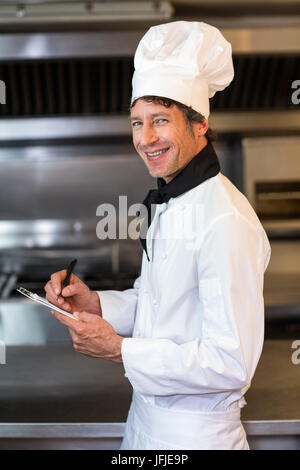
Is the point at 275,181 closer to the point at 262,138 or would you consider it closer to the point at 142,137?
the point at 262,138

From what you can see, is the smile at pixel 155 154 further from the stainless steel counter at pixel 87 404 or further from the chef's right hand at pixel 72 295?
the stainless steel counter at pixel 87 404

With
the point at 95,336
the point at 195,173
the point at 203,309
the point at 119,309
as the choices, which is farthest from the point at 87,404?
the point at 195,173

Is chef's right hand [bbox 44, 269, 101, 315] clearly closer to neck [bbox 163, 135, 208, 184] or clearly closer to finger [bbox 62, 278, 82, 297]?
finger [bbox 62, 278, 82, 297]

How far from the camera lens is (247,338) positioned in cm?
117

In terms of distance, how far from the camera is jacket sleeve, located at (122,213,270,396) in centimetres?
116

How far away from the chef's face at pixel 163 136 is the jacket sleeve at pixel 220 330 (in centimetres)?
17

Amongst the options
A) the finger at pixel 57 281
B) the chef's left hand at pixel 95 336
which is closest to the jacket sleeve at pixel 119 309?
the finger at pixel 57 281

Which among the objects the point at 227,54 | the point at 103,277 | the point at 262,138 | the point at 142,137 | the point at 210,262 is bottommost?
the point at 103,277

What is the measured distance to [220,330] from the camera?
46.0 inches

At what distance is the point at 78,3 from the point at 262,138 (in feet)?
4.06

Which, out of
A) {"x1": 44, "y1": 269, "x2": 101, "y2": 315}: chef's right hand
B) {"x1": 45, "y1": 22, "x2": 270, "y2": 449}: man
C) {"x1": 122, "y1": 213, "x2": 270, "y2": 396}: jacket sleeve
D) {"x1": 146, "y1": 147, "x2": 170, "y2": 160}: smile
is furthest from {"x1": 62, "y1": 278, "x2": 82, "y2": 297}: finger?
{"x1": 146, "y1": 147, "x2": 170, "y2": 160}: smile

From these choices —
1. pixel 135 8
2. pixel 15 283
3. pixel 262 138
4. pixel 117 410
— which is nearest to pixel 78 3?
pixel 135 8

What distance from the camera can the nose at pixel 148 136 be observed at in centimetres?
123

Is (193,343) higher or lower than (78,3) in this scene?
lower
